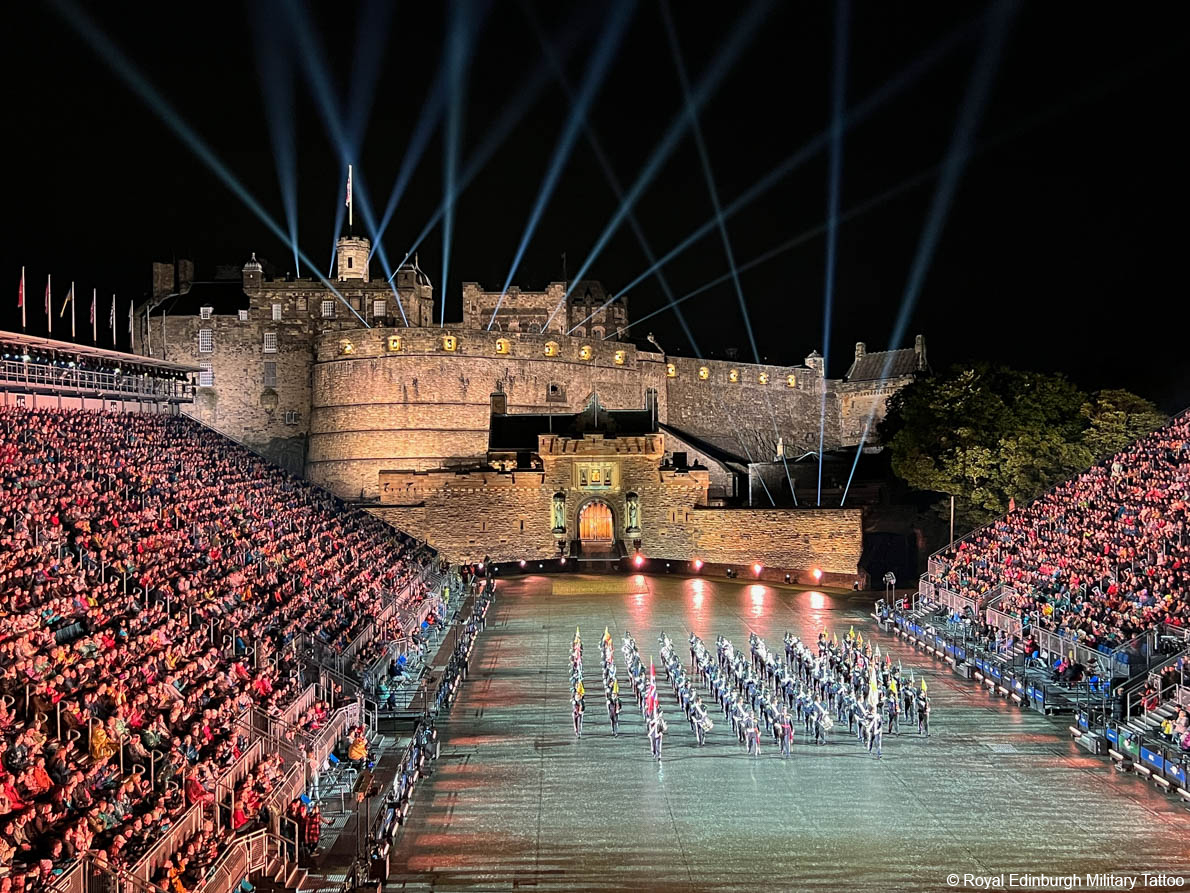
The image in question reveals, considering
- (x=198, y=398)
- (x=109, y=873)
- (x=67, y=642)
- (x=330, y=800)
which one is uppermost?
(x=198, y=398)

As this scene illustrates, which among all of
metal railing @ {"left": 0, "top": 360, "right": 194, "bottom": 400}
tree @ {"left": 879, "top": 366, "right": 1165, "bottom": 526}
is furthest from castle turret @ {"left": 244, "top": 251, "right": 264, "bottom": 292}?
tree @ {"left": 879, "top": 366, "right": 1165, "bottom": 526}

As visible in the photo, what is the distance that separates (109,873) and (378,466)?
50.2 metres

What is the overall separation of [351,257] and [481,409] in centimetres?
1508

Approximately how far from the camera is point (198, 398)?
6369cm

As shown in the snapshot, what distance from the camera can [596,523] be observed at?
2120 inches

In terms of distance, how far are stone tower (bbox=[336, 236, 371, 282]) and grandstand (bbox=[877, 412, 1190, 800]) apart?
136 ft

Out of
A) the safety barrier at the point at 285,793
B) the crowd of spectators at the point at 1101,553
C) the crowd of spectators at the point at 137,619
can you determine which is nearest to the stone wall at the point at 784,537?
the crowd of spectators at the point at 1101,553

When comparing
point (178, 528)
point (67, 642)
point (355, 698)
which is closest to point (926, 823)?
point (355, 698)

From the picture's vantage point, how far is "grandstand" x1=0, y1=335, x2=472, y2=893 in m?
13.1

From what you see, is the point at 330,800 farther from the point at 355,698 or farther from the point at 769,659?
the point at 769,659

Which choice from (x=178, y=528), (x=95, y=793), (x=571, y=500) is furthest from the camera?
(x=571, y=500)

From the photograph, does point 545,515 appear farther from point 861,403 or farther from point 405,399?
point 861,403

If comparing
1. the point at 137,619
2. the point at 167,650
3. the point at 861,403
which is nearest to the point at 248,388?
the point at 861,403

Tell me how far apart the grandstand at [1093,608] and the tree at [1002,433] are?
492cm
